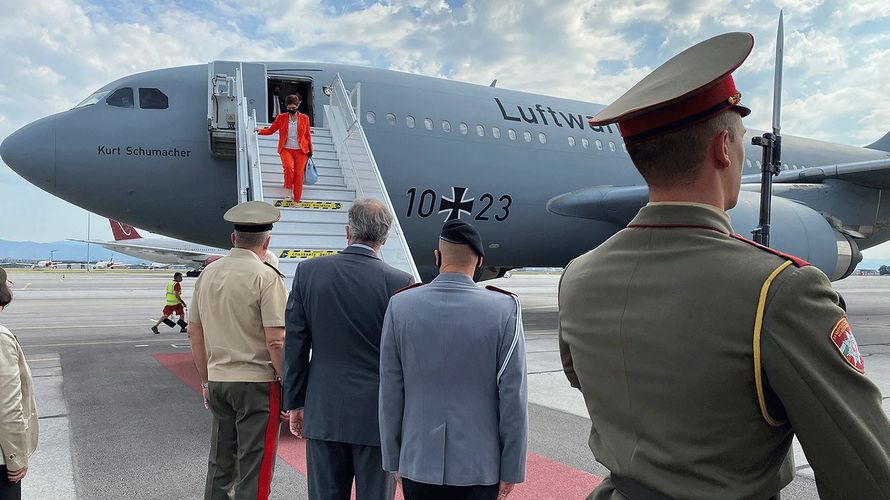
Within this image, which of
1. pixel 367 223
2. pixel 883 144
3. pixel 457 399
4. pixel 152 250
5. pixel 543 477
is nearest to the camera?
pixel 457 399

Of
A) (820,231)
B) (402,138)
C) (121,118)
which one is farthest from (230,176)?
(820,231)

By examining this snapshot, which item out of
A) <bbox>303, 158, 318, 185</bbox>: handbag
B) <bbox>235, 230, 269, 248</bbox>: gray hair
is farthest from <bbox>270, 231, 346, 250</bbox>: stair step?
<bbox>235, 230, 269, 248</bbox>: gray hair

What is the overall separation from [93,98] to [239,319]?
286 inches

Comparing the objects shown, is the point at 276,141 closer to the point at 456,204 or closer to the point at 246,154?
the point at 246,154

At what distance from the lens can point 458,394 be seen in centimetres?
228

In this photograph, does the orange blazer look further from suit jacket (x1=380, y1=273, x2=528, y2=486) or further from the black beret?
suit jacket (x1=380, y1=273, x2=528, y2=486)

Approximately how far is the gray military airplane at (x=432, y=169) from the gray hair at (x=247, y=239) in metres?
5.39

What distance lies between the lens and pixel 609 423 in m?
1.31

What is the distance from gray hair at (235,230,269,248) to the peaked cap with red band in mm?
2604

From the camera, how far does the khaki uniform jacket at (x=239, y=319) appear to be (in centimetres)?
327

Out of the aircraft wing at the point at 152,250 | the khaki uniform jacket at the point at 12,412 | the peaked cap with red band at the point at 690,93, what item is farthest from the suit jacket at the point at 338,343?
the aircraft wing at the point at 152,250

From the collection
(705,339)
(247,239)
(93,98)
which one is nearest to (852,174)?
(247,239)

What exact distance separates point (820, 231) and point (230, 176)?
9.59 metres

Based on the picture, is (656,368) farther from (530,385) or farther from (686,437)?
(530,385)
